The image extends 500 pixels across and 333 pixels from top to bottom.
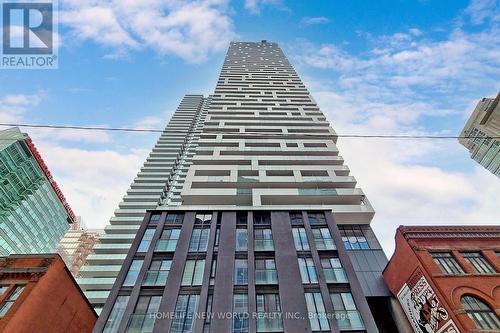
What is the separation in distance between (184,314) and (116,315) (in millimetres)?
4306

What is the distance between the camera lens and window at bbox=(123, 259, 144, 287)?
20191 millimetres

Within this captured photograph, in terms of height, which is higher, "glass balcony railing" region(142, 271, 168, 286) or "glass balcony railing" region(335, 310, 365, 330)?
"glass balcony railing" region(142, 271, 168, 286)

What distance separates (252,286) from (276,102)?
39.9m

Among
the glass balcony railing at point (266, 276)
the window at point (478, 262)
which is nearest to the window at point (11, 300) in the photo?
the glass balcony railing at point (266, 276)

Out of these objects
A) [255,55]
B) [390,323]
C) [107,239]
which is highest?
[255,55]

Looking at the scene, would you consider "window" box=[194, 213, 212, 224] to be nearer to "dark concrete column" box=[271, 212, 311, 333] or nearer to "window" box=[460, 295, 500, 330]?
"dark concrete column" box=[271, 212, 311, 333]

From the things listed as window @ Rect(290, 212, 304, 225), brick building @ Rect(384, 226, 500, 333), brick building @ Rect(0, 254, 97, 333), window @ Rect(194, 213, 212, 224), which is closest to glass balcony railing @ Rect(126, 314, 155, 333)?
brick building @ Rect(0, 254, 97, 333)

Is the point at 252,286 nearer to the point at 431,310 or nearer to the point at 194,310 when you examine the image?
the point at 194,310

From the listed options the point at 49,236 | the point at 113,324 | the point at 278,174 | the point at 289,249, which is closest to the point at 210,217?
the point at 289,249

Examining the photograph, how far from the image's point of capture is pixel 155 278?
66.4 ft

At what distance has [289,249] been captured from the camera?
22.3m

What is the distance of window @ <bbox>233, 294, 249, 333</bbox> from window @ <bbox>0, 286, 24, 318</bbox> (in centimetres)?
1276

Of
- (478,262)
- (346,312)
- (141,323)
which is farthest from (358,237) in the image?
(141,323)

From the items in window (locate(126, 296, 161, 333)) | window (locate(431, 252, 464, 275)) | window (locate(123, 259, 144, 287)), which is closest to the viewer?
window (locate(126, 296, 161, 333))
